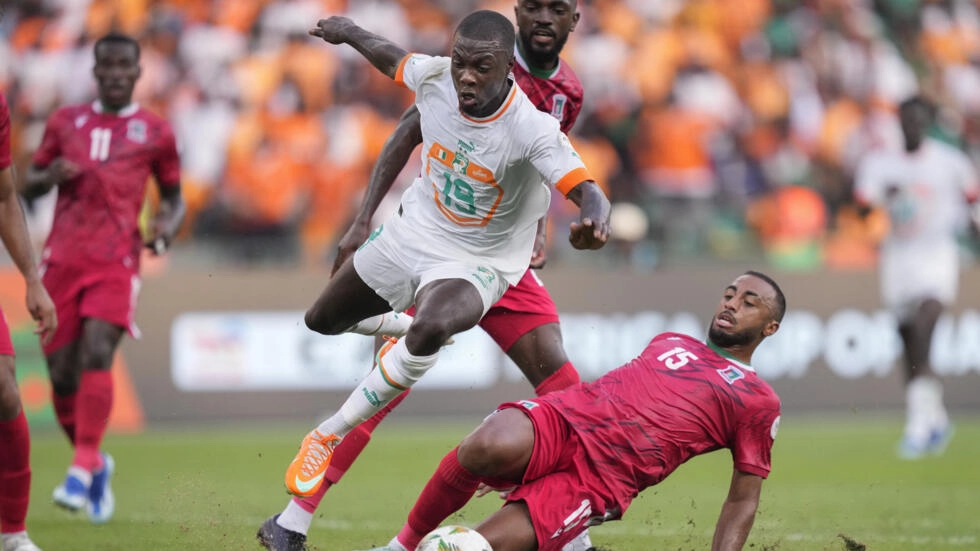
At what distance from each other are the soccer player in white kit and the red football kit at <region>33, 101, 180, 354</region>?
287 cm

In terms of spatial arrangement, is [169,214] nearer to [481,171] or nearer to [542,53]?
[542,53]

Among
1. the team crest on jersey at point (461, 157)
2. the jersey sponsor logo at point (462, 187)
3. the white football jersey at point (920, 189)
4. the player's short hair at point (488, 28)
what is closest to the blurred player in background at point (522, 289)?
the jersey sponsor logo at point (462, 187)

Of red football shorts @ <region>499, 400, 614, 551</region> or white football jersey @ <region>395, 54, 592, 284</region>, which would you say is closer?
red football shorts @ <region>499, 400, 614, 551</region>

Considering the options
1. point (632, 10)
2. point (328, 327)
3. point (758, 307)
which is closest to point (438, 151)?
point (328, 327)

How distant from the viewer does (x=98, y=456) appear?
8.75 metres

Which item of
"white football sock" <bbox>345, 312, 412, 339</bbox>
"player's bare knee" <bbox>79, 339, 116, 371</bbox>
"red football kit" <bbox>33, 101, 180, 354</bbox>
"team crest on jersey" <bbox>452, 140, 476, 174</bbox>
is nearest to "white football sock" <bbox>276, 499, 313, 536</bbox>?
"white football sock" <bbox>345, 312, 412, 339</bbox>

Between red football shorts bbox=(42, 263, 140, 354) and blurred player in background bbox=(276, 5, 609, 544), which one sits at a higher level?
blurred player in background bbox=(276, 5, 609, 544)

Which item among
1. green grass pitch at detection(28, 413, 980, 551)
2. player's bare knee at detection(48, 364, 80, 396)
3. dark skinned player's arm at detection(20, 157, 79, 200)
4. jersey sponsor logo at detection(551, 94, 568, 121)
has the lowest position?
green grass pitch at detection(28, 413, 980, 551)

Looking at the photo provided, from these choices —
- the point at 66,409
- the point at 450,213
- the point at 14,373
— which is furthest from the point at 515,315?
the point at 66,409

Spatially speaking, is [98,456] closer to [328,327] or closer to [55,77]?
[328,327]

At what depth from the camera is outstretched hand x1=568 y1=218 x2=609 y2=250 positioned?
18.1ft

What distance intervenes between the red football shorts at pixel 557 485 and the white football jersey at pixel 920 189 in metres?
8.02

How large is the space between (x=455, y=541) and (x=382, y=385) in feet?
4.01

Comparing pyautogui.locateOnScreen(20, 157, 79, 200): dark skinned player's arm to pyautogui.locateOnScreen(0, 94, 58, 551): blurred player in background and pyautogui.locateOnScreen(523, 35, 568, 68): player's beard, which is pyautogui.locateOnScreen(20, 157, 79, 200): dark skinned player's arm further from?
pyautogui.locateOnScreen(523, 35, 568, 68): player's beard
